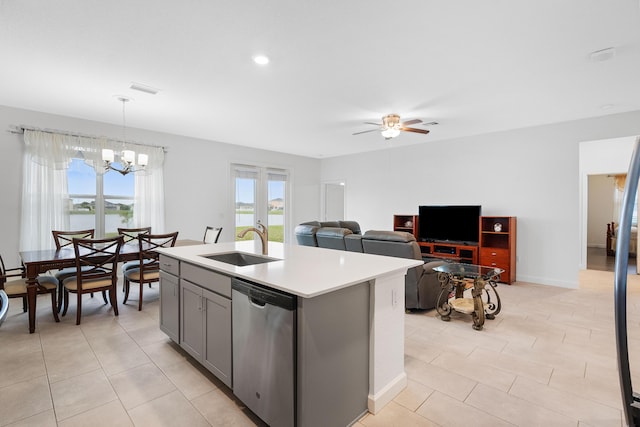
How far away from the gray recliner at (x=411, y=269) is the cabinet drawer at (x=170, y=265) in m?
2.22

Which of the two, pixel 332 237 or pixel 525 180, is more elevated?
pixel 525 180

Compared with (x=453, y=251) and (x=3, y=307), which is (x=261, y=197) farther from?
(x=3, y=307)

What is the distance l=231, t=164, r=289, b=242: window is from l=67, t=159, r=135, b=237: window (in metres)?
2.15

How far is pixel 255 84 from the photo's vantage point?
11.4 feet

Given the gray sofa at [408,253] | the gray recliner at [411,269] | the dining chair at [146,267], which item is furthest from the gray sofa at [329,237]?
the dining chair at [146,267]

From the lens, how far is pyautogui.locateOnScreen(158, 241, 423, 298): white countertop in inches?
64.4

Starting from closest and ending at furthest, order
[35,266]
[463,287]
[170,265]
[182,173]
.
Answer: [170,265] → [35,266] → [463,287] → [182,173]

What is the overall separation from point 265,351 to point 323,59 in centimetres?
256

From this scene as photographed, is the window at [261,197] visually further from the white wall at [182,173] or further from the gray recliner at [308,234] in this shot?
the gray recliner at [308,234]

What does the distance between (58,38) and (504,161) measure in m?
6.32

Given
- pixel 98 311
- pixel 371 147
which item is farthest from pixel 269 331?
pixel 371 147

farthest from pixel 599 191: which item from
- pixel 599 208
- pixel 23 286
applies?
pixel 23 286

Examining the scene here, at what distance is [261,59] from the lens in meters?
2.89

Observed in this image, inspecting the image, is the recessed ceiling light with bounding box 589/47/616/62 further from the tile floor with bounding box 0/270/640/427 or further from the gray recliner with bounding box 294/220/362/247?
the gray recliner with bounding box 294/220/362/247
